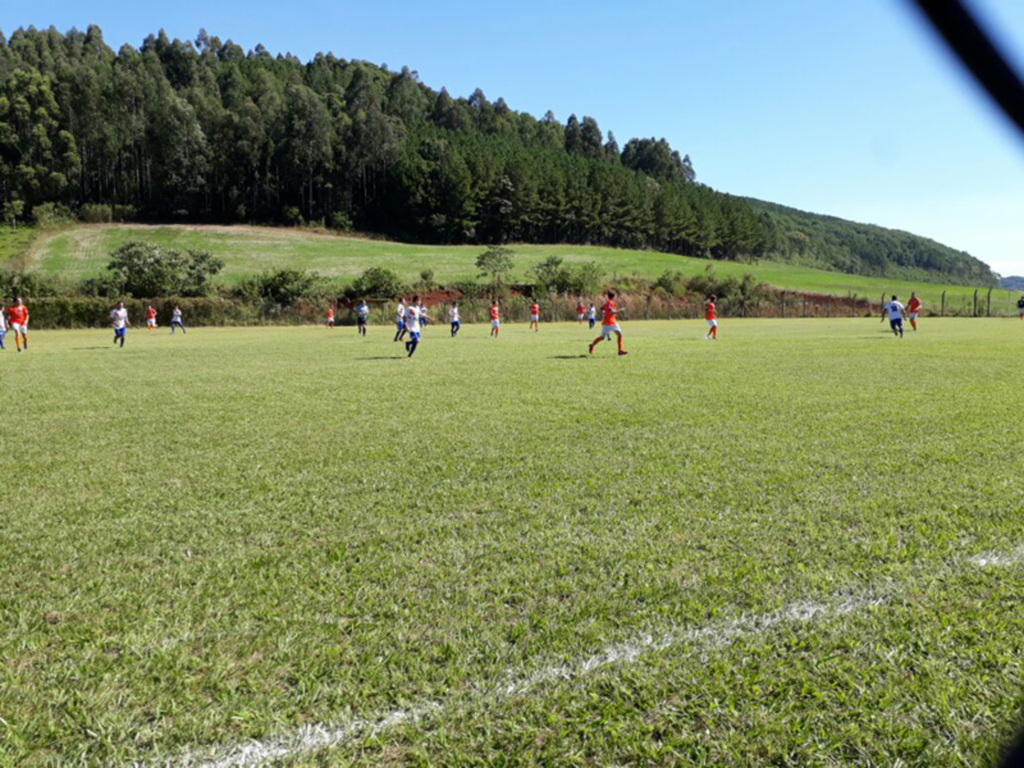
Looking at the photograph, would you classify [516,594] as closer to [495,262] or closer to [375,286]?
[375,286]

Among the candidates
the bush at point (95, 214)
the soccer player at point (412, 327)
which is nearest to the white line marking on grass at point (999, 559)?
the soccer player at point (412, 327)

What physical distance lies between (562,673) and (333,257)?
275ft

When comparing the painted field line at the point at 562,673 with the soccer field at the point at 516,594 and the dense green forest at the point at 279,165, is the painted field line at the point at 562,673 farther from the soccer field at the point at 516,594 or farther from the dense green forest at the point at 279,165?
the dense green forest at the point at 279,165

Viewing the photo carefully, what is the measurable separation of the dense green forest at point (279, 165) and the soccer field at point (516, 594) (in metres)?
107

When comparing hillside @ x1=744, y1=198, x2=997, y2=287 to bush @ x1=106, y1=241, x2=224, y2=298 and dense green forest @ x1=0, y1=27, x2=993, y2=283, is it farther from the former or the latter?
bush @ x1=106, y1=241, x2=224, y2=298

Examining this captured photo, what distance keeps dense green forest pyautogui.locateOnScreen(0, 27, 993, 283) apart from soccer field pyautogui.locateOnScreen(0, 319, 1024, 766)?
107 meters

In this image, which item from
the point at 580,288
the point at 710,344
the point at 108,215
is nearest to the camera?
the point at 710,344

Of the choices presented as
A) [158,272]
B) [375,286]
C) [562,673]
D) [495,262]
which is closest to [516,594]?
[562,673]

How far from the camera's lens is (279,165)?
118125 mm

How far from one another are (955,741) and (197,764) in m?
2.70

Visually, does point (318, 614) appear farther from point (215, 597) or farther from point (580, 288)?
point (580, 288)

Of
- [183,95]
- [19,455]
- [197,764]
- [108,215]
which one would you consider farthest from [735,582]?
[183,95]

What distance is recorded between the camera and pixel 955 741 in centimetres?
233

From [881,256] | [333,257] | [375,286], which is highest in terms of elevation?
[881,256]
